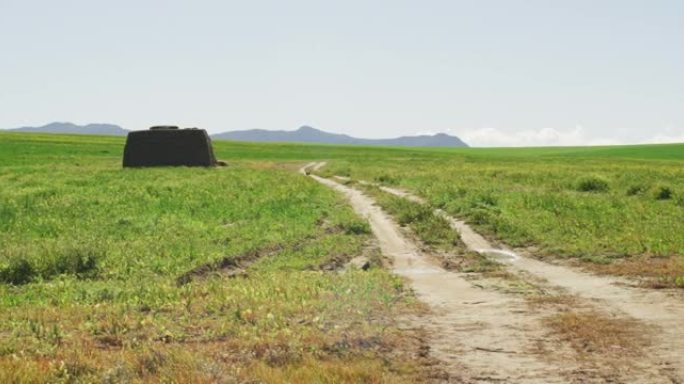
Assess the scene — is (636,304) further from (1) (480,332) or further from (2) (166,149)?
(2) (166,149)

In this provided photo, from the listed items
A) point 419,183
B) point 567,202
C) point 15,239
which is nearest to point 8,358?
point 15,239

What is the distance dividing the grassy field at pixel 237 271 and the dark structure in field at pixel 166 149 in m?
28.9

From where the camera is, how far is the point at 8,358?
922 centimetres

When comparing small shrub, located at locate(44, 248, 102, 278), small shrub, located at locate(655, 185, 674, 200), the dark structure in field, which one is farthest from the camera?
the dark structure in field

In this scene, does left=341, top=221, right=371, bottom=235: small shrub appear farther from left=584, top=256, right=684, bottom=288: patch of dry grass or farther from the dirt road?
left=584, top=256, right=684, bottom=288: patch of dry grass

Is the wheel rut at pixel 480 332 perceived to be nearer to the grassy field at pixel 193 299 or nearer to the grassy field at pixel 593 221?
the grassy field at pixel 193 299

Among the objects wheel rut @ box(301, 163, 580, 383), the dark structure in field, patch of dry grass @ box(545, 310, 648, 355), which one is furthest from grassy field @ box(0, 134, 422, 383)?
the dark structure in field

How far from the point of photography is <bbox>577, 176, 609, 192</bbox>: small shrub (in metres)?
39.8

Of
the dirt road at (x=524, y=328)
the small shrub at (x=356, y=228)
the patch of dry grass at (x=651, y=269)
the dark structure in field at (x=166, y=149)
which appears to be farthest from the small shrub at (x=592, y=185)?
the dark structure in field at (x=166, y=149)

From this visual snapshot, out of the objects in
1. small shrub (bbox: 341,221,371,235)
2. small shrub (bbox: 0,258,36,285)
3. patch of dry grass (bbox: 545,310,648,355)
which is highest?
patch of dry grass (bbox: 545,310,648,355)

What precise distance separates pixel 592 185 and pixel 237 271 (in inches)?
1101

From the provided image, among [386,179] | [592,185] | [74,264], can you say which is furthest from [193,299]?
[386,179]

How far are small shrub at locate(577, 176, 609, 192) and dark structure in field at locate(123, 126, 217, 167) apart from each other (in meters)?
38.2

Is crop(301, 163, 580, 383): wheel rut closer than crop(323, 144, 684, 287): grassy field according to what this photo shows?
Yes
